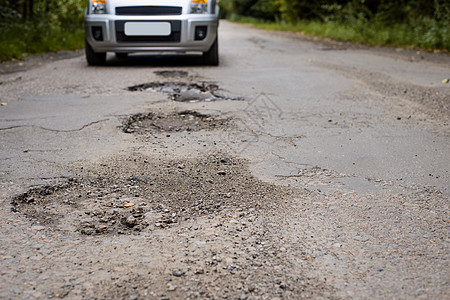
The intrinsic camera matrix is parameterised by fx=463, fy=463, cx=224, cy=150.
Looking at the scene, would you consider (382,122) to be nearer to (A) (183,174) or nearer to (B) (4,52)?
(A) (183,174)

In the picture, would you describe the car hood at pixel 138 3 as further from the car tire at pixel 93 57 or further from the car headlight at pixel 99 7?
the car tire at pixel 93 57

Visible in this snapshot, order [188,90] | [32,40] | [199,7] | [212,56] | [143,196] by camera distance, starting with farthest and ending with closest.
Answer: [32,40] → [212,56] → [199,7] → [188,90] → [143,196]

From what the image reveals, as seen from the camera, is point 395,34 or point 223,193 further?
point 395,34

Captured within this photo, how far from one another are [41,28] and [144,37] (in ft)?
15.8

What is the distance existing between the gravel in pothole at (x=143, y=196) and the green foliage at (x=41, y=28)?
20.2 feet

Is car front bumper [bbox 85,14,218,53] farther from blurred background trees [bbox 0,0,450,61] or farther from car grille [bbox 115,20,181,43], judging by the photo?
blurred background trees [bbox 0,0,450,61]

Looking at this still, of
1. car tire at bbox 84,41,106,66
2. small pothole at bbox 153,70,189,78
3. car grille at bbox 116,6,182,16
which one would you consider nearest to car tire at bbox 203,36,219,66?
car grille at bbox 116,6,182,16

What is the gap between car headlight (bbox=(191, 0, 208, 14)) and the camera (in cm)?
737

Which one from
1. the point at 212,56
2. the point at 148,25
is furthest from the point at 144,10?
the point at 212,56

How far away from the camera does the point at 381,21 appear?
14.5m

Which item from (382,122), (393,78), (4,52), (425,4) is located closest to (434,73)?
(393,78)

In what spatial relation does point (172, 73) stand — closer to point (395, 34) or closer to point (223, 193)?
point (223, 193)

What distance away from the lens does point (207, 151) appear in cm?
340

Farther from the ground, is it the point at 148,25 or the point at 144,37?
the point at 148,25
